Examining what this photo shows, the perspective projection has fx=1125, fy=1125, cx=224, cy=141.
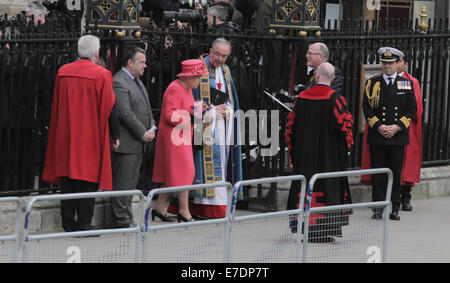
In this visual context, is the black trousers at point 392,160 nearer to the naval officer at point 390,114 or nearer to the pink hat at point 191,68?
the naval officer at point 390,114

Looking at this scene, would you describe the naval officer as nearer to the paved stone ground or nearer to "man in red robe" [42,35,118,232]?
the paved stone ground

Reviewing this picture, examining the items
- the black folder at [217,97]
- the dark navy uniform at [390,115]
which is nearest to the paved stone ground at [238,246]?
the dark navy uniform at [390,115]

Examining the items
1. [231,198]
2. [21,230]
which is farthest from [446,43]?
[21,230]

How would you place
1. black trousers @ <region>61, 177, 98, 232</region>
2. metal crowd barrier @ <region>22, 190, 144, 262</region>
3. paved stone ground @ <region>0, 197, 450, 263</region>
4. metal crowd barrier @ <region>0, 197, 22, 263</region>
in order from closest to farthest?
metal crowd barrier @ <region>0, 197, 22, 263</region> → metal crowd barrier @ <region>22, 190, 144, 262</region> → paved stone ground @ <region>0, 197, 450, 263</region> → black trousers @ <region>61, 177, 98, 232</region>

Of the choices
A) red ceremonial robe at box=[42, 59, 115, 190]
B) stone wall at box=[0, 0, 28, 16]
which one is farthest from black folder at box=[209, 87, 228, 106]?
stone wall at box=[0, 0, 28, 16]

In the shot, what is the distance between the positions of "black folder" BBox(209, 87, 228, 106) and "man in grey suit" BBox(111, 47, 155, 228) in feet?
3.13

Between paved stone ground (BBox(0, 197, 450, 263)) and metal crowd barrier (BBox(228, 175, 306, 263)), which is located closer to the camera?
paved stone ground (BBox(0, 197, 450, 263))

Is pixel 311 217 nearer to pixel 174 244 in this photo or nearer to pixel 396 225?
pixel 174 244

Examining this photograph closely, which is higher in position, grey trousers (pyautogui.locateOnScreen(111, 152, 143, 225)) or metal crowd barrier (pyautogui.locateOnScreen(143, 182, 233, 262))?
metal crowd barrier (pyautogui.locateOnScreen(143, 182, 233, 262))

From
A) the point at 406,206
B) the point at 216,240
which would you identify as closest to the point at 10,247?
the point at 216,240

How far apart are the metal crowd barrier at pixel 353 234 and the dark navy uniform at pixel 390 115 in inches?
125

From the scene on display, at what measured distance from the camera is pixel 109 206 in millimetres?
10938

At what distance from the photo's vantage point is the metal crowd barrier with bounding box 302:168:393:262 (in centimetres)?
848

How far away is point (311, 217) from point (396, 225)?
3.63m
